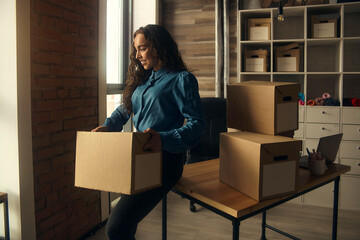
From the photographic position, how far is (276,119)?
1.51 metres

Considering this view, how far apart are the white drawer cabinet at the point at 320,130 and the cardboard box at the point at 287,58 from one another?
0.60 m

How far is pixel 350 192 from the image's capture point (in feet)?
10.2

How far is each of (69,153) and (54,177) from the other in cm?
21

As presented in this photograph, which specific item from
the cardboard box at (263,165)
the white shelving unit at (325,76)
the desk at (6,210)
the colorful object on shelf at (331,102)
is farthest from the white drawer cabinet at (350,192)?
the desk at (6,210)

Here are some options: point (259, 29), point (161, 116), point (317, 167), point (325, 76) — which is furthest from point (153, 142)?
point (325, 76)

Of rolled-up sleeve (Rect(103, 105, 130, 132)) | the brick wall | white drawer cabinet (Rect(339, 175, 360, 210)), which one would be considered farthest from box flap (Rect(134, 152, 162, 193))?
white drawer cabinet (Rect(339, 175, 360, 210))

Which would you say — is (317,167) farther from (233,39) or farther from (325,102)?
(233,39)

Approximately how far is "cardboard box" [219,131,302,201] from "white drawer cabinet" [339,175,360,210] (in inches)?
81.4

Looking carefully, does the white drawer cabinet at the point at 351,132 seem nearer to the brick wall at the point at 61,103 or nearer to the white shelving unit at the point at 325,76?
the white shelving unit at the point at 325,76

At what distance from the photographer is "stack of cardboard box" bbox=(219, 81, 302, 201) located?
1.29m

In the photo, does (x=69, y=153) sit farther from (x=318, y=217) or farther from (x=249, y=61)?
(x=318, y=217)

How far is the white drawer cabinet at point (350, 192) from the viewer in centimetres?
308

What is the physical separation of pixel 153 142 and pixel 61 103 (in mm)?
1104

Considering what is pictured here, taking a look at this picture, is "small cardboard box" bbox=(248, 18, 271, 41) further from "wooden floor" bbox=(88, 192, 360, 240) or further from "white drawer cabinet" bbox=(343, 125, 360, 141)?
"wooden floor" bbox=(88, 192, 360, 240)
